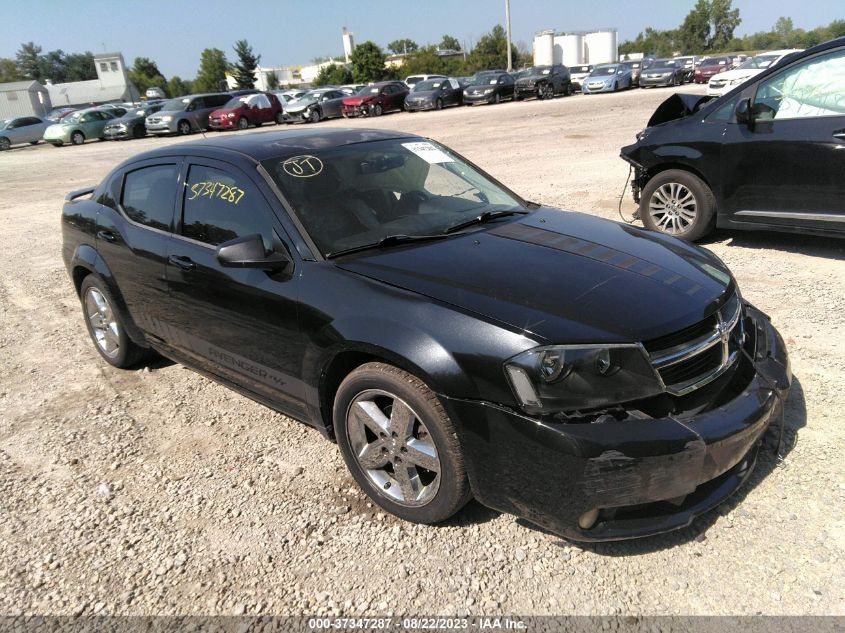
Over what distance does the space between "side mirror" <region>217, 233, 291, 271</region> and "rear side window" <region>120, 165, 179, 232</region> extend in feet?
3.39

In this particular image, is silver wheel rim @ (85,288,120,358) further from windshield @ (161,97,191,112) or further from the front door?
windshield @ (161,97,191,112)

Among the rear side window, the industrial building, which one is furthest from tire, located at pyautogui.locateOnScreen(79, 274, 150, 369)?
the industrial building

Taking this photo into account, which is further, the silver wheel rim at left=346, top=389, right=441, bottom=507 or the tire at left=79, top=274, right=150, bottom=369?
the tire at left=79, top=274, right=150, bottom=369

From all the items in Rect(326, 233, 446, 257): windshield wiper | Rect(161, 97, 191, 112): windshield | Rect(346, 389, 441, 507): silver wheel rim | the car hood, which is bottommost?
Rect(346, 389, 441, 507): silver wheel rim

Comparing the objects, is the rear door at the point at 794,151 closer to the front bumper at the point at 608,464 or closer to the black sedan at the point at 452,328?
the black sedan at the point at 452,328

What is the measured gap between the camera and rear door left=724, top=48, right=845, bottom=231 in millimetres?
5375

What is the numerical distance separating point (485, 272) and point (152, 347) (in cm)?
267

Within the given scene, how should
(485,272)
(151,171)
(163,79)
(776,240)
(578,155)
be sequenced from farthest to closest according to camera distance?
(163,79) → (578,155) → (776,240) → (151,171) → (485,272)

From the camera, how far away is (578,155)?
1301 cm

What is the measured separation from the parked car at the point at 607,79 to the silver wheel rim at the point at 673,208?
30770 millimetres

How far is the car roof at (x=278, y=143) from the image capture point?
3.54 metres

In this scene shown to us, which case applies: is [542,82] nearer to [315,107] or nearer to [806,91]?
[315,107]

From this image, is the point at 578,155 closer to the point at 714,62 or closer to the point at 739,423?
the point at 739,423

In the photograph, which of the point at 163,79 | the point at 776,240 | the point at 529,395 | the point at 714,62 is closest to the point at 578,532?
the point at 529,395
